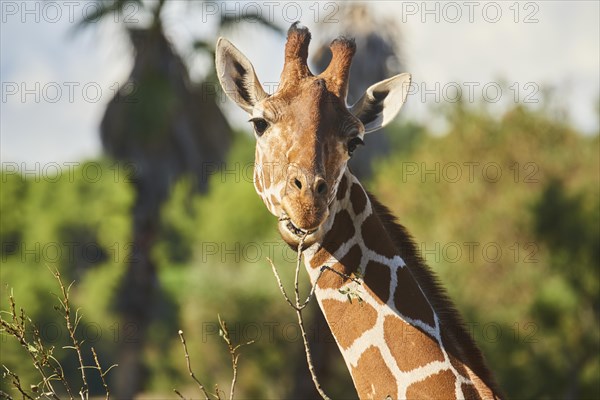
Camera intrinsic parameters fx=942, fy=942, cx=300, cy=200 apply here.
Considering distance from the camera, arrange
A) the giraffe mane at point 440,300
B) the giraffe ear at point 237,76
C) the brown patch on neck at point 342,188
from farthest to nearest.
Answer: the giraffe ear at point 237,76, the brown patch on neck at point 342,188, the giraffe mane at point 440,300

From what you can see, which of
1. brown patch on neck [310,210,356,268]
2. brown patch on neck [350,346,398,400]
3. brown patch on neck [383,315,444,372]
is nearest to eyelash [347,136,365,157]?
brown patch on neck [310,210,356,268]

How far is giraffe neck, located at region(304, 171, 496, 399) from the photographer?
5.50 m

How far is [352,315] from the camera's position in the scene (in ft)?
18.7

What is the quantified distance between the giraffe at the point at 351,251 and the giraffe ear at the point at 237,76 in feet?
0.57

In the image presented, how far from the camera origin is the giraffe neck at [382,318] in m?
5.50

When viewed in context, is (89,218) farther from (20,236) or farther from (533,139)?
(533,139)

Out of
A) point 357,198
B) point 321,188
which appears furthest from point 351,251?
point 321,188

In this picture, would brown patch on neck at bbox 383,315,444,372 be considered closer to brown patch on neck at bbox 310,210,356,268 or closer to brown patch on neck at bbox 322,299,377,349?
brown patch on neck at bbox 322,299,377,349

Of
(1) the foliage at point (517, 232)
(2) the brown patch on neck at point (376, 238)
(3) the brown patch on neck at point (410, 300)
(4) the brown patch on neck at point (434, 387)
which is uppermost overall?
(2) the brown patch on neck at point (376, 238)

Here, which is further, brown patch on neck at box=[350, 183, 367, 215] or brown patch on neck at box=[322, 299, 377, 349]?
brown patch on neck at box=[350, 183, 367, 215]

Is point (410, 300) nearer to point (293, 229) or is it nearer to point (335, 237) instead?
point (335, 237)

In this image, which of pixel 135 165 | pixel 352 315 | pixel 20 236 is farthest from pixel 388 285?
pixel 20 236

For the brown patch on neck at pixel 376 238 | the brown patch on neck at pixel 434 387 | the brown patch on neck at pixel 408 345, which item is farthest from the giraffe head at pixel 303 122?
the brown patch on neck at pixel 434 387

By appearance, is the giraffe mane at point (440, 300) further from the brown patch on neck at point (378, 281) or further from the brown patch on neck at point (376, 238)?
the brown patch on neck at point (378, 281)
